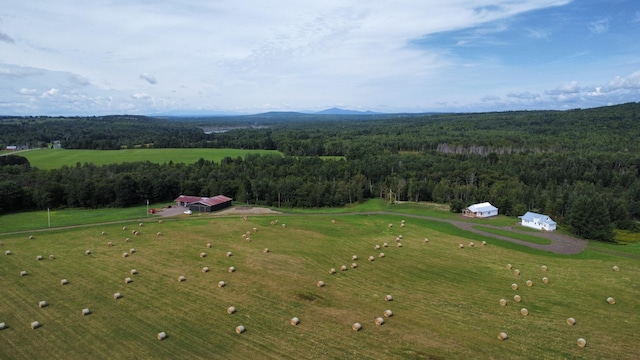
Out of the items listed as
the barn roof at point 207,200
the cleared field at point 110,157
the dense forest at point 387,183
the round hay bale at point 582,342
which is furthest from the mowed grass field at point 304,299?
the cleared field at point 110,157

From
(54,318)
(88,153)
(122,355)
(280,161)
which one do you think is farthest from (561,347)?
(88,153)

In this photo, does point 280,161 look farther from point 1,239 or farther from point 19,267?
point 19,267

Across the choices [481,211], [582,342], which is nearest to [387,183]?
[481,211]

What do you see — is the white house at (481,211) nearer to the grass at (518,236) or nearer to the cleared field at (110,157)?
the grass at (518,236)

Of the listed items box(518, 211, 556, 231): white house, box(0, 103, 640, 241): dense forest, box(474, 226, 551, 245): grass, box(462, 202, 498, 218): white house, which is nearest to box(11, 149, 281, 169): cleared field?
box(0, 103, 640, 241): dense forest

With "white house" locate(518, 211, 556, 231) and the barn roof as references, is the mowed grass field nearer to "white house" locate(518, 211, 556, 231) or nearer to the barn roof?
"white house" locate(518, 211, 556, 231)

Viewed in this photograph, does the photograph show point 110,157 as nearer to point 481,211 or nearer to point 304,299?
point 481,211
